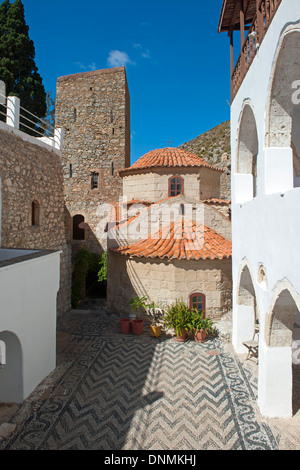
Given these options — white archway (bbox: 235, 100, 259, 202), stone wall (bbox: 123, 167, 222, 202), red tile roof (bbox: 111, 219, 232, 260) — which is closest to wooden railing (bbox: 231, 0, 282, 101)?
white archway (bbox: 235, 100, 259, 202)

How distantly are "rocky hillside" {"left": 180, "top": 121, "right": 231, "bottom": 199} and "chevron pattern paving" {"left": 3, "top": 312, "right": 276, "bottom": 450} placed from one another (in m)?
19.9

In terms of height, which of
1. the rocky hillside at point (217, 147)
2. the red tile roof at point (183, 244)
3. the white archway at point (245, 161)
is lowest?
the red tile roof at point (183, 244)

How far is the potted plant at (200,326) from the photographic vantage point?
9.03 m

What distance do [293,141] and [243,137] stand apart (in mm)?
1618

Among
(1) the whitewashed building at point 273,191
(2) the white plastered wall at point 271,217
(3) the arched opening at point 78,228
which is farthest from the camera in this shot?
(3) the arched opening at point 78,228

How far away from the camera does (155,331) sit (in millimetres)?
9422

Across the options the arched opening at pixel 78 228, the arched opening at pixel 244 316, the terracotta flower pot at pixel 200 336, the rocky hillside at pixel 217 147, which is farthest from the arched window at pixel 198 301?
the rocky hillside at pixel 217 147

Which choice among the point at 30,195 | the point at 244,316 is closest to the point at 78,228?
the point at 30,195

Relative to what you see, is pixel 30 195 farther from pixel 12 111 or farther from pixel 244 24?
pixel 244 24

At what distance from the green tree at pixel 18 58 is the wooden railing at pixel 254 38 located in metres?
14.6

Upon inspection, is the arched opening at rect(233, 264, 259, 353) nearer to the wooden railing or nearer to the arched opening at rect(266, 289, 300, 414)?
the arched opening at rect(266, 289, 300, 414)

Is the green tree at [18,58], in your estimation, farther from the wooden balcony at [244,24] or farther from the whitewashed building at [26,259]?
the wooden balcony at [244,24]

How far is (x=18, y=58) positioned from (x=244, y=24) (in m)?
15.7

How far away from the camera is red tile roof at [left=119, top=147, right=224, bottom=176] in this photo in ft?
45.2
